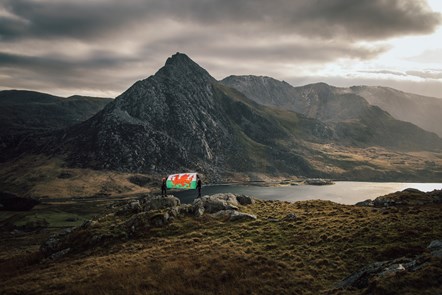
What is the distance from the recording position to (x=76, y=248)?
4809 cm

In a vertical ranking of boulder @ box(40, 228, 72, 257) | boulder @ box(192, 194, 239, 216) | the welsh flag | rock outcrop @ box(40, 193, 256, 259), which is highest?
the welsh flag

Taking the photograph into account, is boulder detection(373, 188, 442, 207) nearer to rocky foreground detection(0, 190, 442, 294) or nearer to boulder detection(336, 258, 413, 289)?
rocky foreground detection(0, 190, 442, 294)

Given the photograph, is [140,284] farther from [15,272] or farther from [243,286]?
[15,272]

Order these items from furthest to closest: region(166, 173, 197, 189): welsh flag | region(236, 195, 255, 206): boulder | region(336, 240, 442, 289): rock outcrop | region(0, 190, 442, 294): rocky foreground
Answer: region(236, 195, 255, 206): boulder → region(166, 173, 197, 189): welsh flag → region(0, 190, 442, 294): rocky foreground → region(336, 240, 442, 289): rock outcrop

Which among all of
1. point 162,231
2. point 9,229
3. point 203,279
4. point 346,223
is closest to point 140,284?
point 203,279

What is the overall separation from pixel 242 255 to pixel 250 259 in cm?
157

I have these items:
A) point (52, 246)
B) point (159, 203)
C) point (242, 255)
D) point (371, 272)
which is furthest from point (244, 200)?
point (371, 272)

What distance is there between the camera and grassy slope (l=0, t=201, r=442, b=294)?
2794 cm

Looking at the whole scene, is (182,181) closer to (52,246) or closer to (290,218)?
(290,218)

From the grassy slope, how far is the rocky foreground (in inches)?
3.9

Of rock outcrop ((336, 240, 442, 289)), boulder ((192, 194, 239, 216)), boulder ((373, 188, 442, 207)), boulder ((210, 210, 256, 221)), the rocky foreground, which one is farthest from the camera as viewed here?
boulder ((373, 188, 442, 207))

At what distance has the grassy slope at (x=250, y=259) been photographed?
2794cm

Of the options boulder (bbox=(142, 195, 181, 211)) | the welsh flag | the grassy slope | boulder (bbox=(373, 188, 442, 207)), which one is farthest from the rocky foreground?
boulder (bbox=(142, 195, 181, 211))

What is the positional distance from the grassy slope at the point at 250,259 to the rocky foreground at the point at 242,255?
0.33 ft
